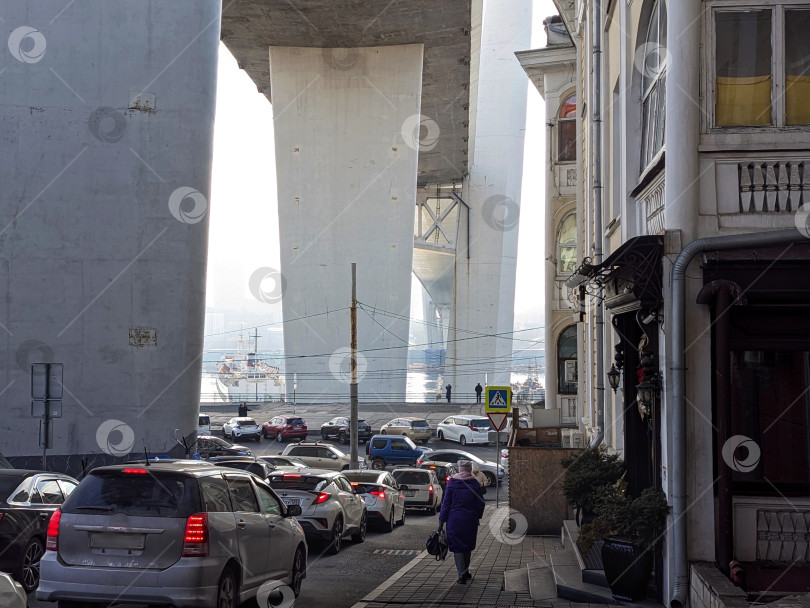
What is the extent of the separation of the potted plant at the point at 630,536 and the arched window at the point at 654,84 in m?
3.75

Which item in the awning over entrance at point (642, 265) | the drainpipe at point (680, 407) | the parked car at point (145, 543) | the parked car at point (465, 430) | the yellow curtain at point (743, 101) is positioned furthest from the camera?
the parked car at point (465, 430)

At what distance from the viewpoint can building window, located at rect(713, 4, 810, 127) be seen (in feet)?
30.6

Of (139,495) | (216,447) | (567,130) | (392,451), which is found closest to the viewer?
(139,495)

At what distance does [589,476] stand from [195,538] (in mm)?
5224

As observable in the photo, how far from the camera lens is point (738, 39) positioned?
372 inches

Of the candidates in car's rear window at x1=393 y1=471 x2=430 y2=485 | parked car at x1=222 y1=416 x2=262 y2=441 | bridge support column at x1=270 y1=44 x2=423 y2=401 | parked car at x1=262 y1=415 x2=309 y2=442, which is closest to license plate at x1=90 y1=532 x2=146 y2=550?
car's rear window at x1=393 y1=471 x2=430 y2=485

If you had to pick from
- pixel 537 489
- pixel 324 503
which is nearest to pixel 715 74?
pixel 324 503

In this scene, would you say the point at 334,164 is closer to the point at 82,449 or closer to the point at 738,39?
the point at 82,449

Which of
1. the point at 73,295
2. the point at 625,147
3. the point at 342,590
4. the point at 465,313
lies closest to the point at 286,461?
the point at 73,295

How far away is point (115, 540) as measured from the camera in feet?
28.5

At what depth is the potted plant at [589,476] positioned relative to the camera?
39.2ft

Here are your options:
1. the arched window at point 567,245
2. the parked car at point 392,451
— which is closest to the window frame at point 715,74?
the arched window at point 567,245

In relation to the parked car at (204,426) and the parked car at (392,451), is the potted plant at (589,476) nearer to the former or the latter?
the parked car at (392,451)

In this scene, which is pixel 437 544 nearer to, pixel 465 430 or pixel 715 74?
pixel 715 74
